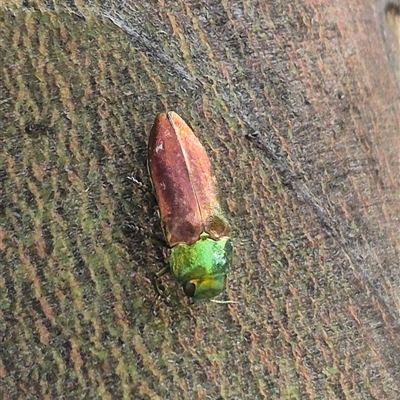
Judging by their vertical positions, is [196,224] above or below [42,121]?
below

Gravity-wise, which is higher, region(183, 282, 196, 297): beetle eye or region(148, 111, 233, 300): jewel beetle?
region(148, 111, 233, 300): jewel beetle

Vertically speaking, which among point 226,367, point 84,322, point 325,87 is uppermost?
point 325,87

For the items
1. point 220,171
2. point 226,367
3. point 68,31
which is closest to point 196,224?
point 220,171

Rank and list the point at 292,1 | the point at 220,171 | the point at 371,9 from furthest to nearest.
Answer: the point at 371,9 → the point at 292,1 → the point at 220,171

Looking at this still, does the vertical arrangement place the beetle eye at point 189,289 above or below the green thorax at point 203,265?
below

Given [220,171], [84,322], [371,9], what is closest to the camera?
[84,322]

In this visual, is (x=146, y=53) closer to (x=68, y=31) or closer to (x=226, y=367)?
(x=68, y=31)
